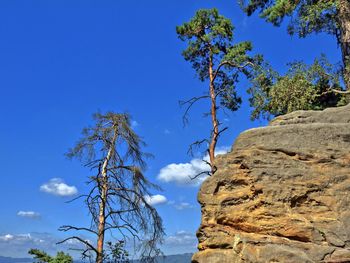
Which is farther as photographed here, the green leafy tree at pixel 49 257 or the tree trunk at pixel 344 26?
the tree trunk at pixel 344 26

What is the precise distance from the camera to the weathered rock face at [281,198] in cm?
788

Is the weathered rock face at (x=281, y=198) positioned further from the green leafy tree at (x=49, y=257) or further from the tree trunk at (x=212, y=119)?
the tree trunk at (x=212, y=119)

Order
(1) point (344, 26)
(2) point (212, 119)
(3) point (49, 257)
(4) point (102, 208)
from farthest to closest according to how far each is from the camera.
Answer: (2) point (212, 119) < (1) point (344, 26) < (4) point (102, 208) < (3) point (49, 257)

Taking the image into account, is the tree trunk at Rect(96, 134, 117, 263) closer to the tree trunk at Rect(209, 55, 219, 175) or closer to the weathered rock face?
the tree trunk at Rect(209, 55, 219, 175)

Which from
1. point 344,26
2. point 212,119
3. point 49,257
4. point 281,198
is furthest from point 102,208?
point 344,26

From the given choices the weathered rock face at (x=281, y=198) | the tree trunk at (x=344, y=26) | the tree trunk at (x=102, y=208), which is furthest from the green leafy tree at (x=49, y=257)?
the tree trunk at (x=344, y=26)

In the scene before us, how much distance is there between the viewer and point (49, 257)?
45.4 ft

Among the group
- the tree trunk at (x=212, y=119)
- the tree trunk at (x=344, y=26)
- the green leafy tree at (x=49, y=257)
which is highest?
the tree trunk at (x=344, y=26)

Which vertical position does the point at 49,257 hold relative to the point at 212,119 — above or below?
below

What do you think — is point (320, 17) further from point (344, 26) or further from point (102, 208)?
point (102, 208)

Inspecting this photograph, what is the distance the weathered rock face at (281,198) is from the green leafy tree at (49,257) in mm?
6338

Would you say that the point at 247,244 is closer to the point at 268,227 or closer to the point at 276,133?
the point at 268,227

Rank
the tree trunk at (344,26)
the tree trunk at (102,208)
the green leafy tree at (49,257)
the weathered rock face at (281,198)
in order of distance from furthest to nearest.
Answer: the tree trunk at (344,26) → the tree trunk at (102,208) → the green leafy tree at (49,257) → the weathered rock face at (281,198)

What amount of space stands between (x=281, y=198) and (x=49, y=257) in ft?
29.0
